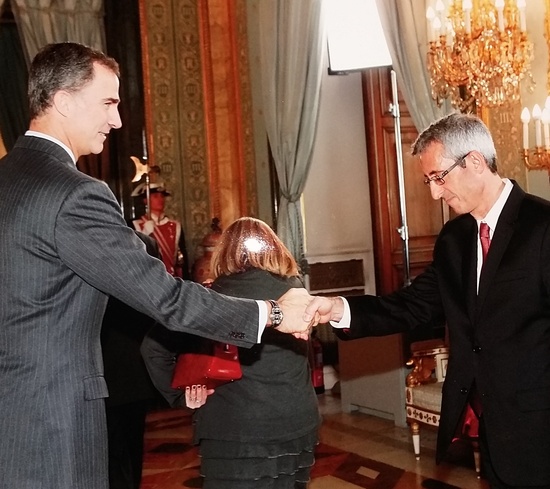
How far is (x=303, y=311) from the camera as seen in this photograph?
2895 millimetres

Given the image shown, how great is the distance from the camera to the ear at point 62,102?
7.64 ft

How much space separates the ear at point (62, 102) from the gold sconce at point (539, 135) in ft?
13.2

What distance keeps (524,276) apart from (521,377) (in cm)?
32

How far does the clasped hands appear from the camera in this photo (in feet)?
9.21

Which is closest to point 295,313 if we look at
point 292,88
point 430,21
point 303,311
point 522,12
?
point 303,311

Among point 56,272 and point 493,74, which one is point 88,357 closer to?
point 56,272

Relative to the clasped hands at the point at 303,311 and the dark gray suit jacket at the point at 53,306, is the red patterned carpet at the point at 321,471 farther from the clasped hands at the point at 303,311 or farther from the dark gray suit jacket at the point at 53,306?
the dark gray suit jacket at the point at 53,306

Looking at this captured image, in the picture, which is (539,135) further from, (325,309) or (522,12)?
(325,309)

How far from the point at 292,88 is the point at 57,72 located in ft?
16.0

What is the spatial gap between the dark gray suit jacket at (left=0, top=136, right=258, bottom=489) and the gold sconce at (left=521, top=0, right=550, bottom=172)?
13.6ft

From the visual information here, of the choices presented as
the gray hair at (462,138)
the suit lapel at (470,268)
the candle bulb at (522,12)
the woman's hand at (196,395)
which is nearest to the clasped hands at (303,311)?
the woman's hand at (196,395)

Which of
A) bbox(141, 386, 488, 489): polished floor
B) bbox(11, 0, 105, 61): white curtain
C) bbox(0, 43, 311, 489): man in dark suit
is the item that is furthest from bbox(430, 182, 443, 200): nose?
bbox(11, 0, 105, 61): white curtain

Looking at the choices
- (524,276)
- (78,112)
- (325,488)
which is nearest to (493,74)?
(325,488)

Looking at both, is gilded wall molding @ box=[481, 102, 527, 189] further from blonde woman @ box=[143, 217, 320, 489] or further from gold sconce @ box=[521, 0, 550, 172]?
blonde woman @ box=[143, 217, 320, 489]
